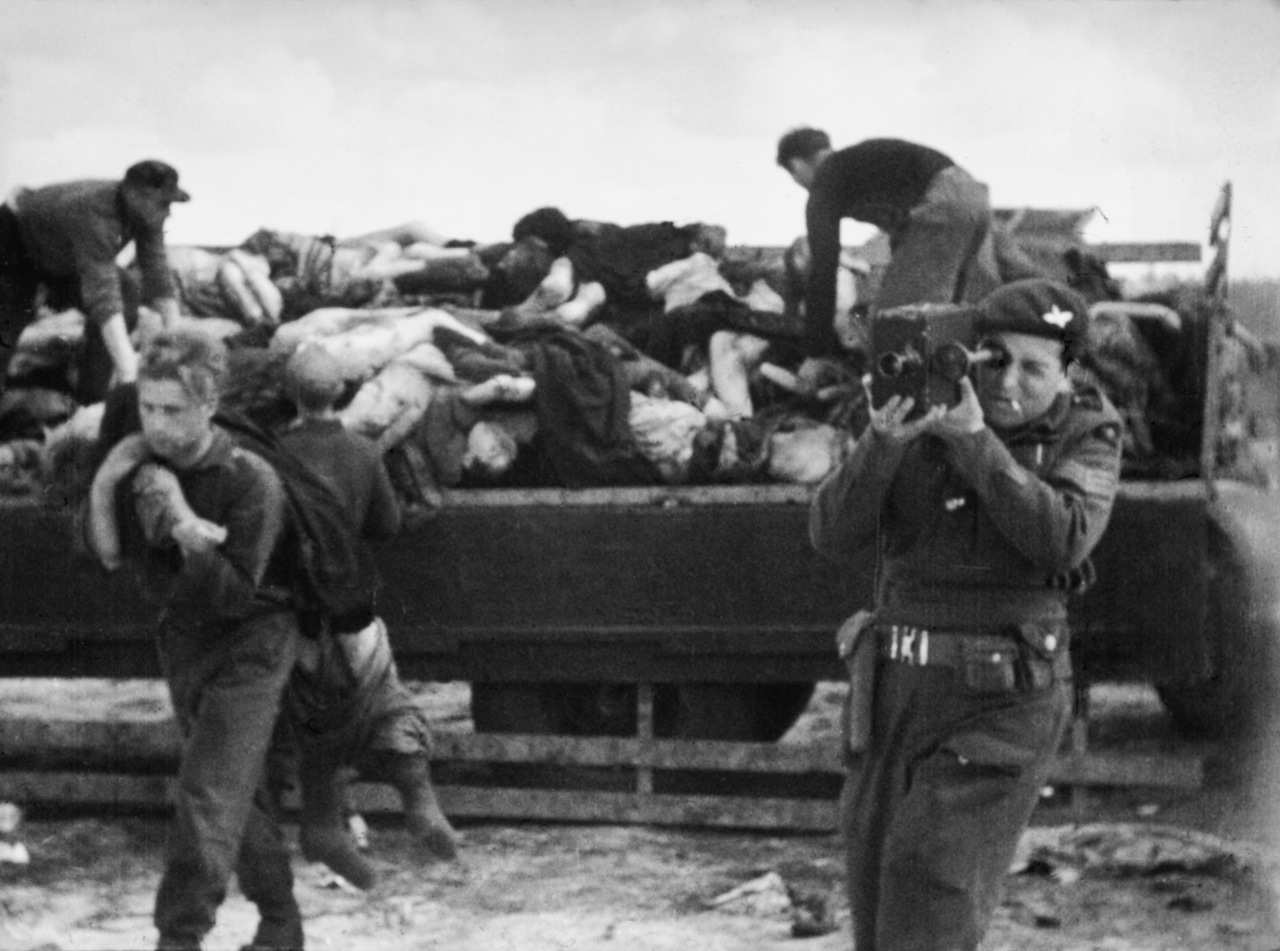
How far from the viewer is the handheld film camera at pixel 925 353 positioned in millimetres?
3279

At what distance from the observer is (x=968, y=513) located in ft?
11.3

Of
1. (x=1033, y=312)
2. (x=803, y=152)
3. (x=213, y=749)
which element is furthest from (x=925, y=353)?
(x=213, y=749)

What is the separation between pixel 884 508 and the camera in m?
3.50

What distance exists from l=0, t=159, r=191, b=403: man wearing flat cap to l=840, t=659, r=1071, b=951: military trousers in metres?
2.13

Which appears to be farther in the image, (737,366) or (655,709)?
(655,709)

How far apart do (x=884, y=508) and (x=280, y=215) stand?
6.43 feet

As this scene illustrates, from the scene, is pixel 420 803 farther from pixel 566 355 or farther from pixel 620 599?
pixel 566 355

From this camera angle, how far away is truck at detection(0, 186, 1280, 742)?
5199mm

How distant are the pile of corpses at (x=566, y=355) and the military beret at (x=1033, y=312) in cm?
146

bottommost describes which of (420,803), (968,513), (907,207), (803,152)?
(420,803)

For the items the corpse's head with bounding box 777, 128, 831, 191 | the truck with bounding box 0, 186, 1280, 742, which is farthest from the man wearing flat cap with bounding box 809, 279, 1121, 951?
the truck with bounding box 0, 186, 1280, 742

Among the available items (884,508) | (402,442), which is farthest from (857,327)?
(884,508)

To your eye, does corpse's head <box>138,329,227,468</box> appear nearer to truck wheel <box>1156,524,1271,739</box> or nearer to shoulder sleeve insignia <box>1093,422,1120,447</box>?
shoulder sleeve insignia <box>1093,422,1120,447</box>

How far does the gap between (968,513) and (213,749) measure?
1.72 meters
